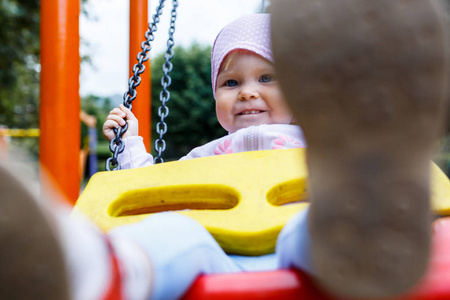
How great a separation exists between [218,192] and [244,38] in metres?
0.54

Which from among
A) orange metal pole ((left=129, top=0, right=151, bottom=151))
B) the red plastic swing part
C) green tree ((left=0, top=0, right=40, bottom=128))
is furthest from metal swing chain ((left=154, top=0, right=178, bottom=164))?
green tree ((left=0, top=0, right=40, bottom=128))

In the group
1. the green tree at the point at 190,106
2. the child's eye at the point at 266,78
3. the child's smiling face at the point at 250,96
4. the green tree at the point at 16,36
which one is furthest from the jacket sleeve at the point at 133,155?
the green tree at the point at 190,106

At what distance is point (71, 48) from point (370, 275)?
1.15 metres

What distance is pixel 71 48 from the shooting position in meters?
1.27

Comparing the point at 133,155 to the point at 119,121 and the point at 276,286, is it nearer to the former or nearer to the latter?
the point at 119,121

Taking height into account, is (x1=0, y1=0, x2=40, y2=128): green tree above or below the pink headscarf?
above

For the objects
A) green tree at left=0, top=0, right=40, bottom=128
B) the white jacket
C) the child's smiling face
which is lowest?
the white jacket

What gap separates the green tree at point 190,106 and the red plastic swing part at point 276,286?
336 inches

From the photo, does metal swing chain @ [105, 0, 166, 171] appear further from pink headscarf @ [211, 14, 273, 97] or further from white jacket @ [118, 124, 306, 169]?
pink headscarf @ [211, 14, 273, 97]

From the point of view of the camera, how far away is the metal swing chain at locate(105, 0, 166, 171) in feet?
2.93

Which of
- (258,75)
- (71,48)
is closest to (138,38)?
(71,48)

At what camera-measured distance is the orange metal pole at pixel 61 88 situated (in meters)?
1.23

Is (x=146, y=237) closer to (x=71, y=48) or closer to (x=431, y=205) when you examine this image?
(x=431, y=205)

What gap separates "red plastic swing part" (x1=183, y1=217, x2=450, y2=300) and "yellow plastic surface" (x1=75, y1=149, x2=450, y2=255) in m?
0.14
